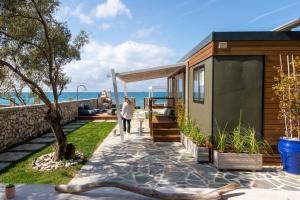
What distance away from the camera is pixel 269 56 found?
8078 mm

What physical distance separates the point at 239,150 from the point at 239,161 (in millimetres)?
322

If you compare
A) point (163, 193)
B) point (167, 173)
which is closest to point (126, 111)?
point (167, 173)

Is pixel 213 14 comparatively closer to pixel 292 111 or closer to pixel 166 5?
pixel 166 5

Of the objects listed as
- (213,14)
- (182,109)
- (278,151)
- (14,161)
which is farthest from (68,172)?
(213,14)

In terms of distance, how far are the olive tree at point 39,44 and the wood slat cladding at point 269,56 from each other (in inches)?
182

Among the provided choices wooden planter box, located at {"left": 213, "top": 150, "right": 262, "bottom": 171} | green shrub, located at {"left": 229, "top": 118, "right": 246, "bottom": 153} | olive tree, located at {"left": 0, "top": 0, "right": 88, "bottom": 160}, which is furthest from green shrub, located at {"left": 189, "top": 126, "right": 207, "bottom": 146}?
olive tree, located at {"left": 0, "top": 0, "right": 88, "bottom": 160}

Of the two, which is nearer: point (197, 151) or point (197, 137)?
point (197, 151)

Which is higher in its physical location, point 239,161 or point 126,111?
point 126,111

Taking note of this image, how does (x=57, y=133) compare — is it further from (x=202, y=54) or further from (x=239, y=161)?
(x=202, y=54)

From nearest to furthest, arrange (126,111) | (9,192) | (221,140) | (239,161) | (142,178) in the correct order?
(9,192)
(142,178)
(239,161)
(221,140)
(126,111)

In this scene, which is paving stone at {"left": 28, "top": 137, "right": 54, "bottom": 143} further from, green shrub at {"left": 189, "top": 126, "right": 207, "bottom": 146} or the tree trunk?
green shrub at {"left": 189, "top": 126, "right": 207, "bottom": 146}

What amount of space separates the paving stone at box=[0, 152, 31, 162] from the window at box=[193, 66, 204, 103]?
625 cm

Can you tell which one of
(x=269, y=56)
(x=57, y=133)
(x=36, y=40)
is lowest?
(x=57, y=133)

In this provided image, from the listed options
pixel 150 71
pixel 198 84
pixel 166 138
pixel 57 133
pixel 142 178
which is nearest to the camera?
pixel 142 178
